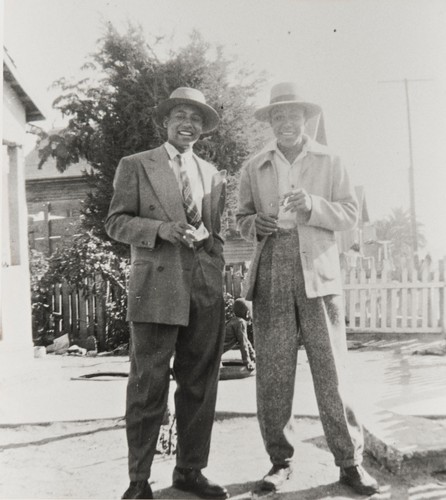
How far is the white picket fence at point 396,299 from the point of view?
23.3 feet

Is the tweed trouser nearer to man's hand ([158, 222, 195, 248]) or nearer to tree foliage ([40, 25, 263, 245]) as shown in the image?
man's hand ([158, 222, 195, 248])

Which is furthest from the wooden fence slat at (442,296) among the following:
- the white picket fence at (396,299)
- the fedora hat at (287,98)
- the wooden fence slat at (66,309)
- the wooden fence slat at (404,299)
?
the wooden fence slat at (66,309)

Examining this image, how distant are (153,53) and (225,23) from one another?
3438 millimetres

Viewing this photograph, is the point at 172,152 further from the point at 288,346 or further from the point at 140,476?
the point at 140,476

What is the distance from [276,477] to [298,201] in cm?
139

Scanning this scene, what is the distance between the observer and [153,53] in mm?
6566

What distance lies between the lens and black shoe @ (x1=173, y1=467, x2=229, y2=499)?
8.54ft

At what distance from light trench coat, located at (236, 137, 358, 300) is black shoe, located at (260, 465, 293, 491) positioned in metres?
0.88

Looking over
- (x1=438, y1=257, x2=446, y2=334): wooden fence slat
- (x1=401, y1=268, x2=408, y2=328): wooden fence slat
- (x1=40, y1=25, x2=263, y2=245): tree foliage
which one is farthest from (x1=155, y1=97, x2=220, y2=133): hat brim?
(x1=401, y1=268, x2=408, y2=328): wooden fence slat

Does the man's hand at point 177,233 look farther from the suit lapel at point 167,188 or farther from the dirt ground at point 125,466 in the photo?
the dirt ground at point 125,466

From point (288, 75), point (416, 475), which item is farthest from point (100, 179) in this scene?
point (416, 475)

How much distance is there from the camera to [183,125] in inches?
110

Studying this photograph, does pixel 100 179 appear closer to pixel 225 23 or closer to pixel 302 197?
pixel 225 23

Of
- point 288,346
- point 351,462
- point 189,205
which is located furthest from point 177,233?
point 351,462
